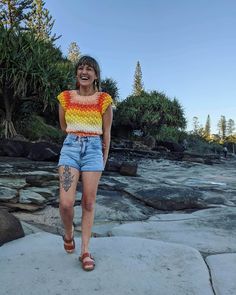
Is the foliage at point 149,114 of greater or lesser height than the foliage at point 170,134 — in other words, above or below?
above

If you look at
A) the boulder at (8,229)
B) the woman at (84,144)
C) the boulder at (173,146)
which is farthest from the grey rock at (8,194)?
the boulder at (173,146)

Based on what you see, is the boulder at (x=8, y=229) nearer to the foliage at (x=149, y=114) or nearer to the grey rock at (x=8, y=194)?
the grey rock at (x=8, y=194)

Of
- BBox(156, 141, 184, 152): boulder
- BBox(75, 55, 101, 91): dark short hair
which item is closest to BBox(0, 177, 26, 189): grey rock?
BBox(75, 55, 101, 91): dark short hair

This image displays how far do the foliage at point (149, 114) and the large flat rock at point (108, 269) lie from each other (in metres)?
25.6

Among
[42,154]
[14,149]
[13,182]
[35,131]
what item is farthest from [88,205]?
[35,131]

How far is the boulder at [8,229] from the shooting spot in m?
3.09

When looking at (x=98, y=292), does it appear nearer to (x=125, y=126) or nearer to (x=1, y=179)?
(x=1, y=179)

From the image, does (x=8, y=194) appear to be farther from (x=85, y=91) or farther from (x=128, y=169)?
(x=128, y=169)

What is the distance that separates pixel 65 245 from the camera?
2.81m

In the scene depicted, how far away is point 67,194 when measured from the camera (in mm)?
2736

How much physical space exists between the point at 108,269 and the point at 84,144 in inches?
34.8

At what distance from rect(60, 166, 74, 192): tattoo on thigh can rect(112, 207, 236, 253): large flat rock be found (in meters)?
1.02

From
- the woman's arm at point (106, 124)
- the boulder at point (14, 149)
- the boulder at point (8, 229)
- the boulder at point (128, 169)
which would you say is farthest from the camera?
the boulder at point (14, 149)

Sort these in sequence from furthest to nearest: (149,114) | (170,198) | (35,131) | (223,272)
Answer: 1. (149,114)
2. (35,131)
3. (170,198)
4. (223,272)
